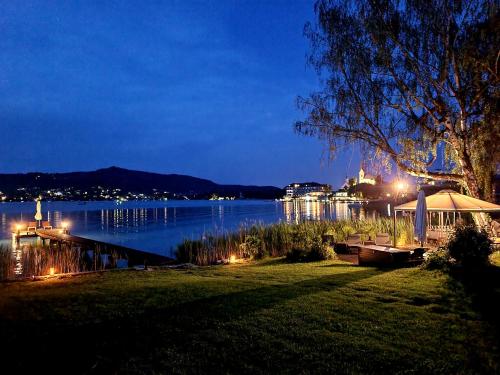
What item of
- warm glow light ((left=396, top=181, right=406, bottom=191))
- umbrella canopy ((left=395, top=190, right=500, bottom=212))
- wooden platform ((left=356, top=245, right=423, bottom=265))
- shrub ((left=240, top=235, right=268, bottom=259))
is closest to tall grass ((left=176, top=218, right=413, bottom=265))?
shrub ((left=240, top=235, right=268, bottom=259))

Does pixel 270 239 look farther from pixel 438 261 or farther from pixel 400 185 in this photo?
pixel 438 261

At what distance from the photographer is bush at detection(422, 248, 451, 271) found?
749 centimetres

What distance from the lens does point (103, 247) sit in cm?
1536

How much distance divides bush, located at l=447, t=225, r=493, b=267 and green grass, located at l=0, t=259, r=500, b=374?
789mm

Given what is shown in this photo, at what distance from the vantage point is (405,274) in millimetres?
7273

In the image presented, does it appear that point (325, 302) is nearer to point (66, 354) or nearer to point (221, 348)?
point (221, 348)

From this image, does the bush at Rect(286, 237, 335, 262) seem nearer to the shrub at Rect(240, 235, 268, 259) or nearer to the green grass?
the shrub at Rect(240, 235, 268, 259)

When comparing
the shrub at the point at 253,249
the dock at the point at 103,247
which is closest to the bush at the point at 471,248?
the shrub at the point at 253,249

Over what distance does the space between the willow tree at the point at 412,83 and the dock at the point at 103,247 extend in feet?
21.1

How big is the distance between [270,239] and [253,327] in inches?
361

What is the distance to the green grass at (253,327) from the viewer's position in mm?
3506

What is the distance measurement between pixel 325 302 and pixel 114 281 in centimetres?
405

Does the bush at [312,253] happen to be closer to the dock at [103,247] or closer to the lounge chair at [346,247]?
the lounge chair at [346,247]

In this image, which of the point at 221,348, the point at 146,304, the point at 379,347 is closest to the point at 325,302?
the point at 379,347
